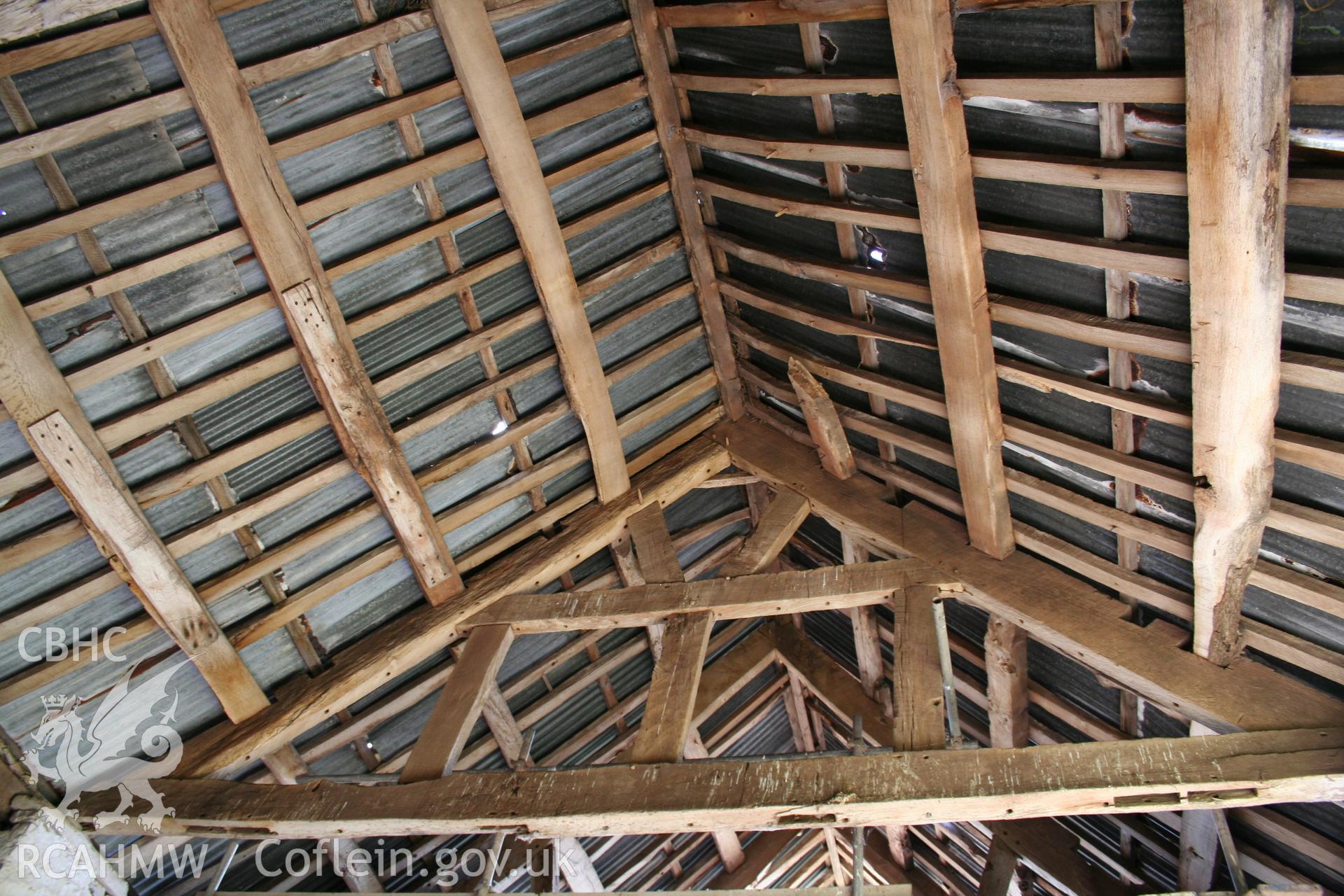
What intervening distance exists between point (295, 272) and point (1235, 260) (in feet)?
11.6

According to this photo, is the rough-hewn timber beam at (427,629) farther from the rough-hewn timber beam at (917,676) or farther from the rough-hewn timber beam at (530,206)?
the rough-hewn timber beam at (917,676)

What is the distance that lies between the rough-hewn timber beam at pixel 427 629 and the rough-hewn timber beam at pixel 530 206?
1.02ft

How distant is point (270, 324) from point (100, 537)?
1.12 metres

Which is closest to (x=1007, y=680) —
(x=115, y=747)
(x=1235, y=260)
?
(x=1235, y=260)

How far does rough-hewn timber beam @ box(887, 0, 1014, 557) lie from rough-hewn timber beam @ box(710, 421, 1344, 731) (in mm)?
226

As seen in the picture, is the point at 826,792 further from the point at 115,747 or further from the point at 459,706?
the point at 115,747

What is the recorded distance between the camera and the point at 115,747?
4.66 m

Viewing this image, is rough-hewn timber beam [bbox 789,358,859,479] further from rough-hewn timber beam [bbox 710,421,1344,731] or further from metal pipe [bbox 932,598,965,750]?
metal pipe [bbox 932,598,965,750]

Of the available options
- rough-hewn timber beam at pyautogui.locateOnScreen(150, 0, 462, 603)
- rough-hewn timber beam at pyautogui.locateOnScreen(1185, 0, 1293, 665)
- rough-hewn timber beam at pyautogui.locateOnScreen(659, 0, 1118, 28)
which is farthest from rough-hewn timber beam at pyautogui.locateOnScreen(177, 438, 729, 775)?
rough-hewn timber beam at pyautogui.locateOnScreen(1185, 0, 1293, 665)

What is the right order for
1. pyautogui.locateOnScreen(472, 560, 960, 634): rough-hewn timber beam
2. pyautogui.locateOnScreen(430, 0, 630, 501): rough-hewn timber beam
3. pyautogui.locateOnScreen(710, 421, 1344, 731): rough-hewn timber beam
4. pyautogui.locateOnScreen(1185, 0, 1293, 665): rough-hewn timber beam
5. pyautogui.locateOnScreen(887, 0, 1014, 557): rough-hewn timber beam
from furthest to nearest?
pyautogui.locateOnScreen(472, 560, 960, 634): rough-hewn timber beam
pyautogui.locateOnScreen(430, 0, 630, 501): rough-hewn timber beam
pyautogui.locateOnScreen(710, 421, 1344, 731): rough-hewn timber beam
pyautogui.locateOnScreen(887, 0, 1014, 557): rough-hewn timber beam
pyautogui.locateOnScreen(1185, 0, 1293, 665): rough-hewn timber beam

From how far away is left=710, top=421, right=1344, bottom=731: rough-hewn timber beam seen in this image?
3957 mm

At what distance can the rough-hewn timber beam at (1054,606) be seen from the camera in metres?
3.96

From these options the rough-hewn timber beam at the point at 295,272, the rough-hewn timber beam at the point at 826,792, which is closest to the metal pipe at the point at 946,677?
the rough-hewn timber beam at the point at 826,792

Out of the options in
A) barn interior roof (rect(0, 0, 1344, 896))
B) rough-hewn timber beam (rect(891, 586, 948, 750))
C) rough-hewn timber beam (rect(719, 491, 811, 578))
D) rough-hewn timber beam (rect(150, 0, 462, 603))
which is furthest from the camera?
rough-hewn timber beam (rect(719, 491, 811, 578))
